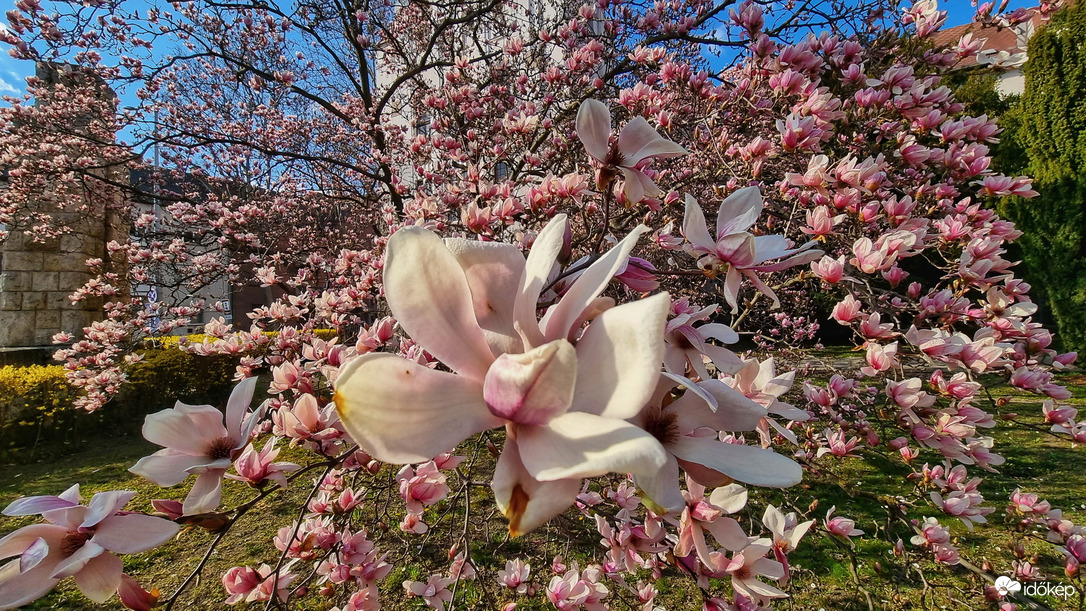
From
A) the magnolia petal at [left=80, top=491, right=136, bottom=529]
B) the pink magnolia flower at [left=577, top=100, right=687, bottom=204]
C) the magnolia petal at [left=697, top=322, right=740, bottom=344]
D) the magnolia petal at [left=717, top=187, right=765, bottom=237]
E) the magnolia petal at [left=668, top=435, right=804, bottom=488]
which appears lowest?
the magnolia petal at [left=80, top=491, right=136, bottom=529]

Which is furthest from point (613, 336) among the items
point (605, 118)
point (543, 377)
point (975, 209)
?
point (975, 209)

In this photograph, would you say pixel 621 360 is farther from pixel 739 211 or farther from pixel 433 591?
pixel 433 591

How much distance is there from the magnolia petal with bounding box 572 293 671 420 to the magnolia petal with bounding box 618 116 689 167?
503mm

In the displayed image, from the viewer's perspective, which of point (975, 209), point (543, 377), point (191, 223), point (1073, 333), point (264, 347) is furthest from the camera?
point (1073, 333)

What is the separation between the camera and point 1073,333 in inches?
322

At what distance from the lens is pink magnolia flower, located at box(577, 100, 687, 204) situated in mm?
827

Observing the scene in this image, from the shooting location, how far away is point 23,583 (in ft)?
1.89

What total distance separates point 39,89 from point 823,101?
853cm

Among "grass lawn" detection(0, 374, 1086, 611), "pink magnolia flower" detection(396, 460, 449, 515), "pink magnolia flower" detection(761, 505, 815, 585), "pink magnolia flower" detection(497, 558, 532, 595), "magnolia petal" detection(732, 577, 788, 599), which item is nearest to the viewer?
"magnolia petal" detection(732, 577, 788, 599)

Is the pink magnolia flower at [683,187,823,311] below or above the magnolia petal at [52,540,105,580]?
above

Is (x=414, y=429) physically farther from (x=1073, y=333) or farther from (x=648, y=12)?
(x=1073, y=333)

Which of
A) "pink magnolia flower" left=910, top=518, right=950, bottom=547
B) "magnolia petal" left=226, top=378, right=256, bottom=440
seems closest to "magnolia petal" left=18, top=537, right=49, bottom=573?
"magnolia petal" left=226, top=378, right=256, bottom=440

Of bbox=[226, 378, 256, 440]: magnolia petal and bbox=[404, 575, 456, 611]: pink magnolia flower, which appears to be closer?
bbox=[226, 378, 256, 440]: magnolia petal

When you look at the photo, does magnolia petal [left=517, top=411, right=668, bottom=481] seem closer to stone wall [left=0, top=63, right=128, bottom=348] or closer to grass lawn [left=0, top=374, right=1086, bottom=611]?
grass lawn [left=0, top=374, right=1086, bottom=611]
